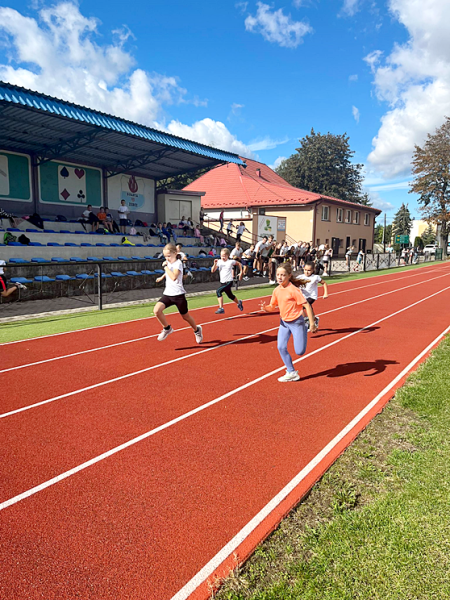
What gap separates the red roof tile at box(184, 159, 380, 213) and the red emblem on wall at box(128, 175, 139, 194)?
10834 millimetres

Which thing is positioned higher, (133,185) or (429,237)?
(133,185)

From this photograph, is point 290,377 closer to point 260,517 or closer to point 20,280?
point 260,517

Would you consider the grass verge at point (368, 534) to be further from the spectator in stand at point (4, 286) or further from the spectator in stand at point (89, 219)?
the spectator in stand at point (89, 219)

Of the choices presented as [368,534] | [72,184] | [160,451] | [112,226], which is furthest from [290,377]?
[72,184]

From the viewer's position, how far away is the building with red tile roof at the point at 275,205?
37781mm

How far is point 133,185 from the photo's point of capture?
28766 mm

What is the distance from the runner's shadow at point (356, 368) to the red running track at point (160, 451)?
0.04 meters

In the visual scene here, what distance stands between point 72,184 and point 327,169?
172 ft

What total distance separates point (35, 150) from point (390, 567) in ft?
80.6

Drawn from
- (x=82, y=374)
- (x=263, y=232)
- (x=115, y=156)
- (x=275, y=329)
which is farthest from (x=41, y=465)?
(x=263, y=232)

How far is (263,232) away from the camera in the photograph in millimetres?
33188

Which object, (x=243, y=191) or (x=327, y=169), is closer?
(x=243, y=191)

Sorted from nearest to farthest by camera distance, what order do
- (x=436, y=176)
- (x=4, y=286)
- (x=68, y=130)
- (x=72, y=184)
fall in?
1. (x=4, y=286)
2. (x=68, y=130)
3. (x=72, y=184)
4. (x=436, y=176)

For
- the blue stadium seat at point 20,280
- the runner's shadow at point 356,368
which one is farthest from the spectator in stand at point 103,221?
the runner's shadow at point 356,368
